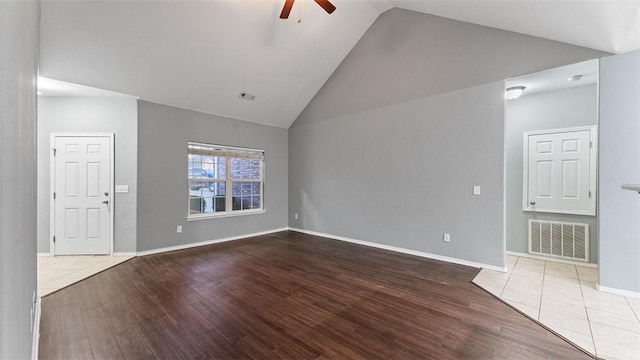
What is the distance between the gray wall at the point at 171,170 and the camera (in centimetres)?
424

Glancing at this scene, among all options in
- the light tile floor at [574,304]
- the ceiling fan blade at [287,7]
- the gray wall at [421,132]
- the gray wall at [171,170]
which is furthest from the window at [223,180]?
the light tile floor at [574,304]

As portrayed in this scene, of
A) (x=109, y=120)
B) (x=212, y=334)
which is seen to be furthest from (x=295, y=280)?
(x=109, y=120)

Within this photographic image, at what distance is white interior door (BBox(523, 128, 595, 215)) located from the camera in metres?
3.75

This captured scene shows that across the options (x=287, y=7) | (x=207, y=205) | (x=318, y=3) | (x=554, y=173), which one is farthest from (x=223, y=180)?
(x=554, y=173)

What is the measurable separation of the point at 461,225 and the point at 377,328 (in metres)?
2.37

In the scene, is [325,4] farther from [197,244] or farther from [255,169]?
[197,244]

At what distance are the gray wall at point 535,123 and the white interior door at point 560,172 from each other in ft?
0.35

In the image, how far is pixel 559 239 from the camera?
3.92 meters

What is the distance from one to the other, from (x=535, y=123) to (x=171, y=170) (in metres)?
6.24

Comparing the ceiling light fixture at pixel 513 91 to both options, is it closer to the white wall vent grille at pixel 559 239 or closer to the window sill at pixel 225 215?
the white wall vent grille at pixel 559 239

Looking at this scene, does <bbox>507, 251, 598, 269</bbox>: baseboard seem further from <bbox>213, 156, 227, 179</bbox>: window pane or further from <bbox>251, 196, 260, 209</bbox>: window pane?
<bbox>213, 156, 227, 179</bbox>: window pane

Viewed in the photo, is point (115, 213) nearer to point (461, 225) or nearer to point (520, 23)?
point (461, 225)

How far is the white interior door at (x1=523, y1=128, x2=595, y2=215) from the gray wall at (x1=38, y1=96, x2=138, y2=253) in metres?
6.53

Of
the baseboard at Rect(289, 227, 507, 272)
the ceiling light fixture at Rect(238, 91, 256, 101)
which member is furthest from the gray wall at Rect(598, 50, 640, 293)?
the ceiling light fixture at Rect(238, 91, 256, 101)
